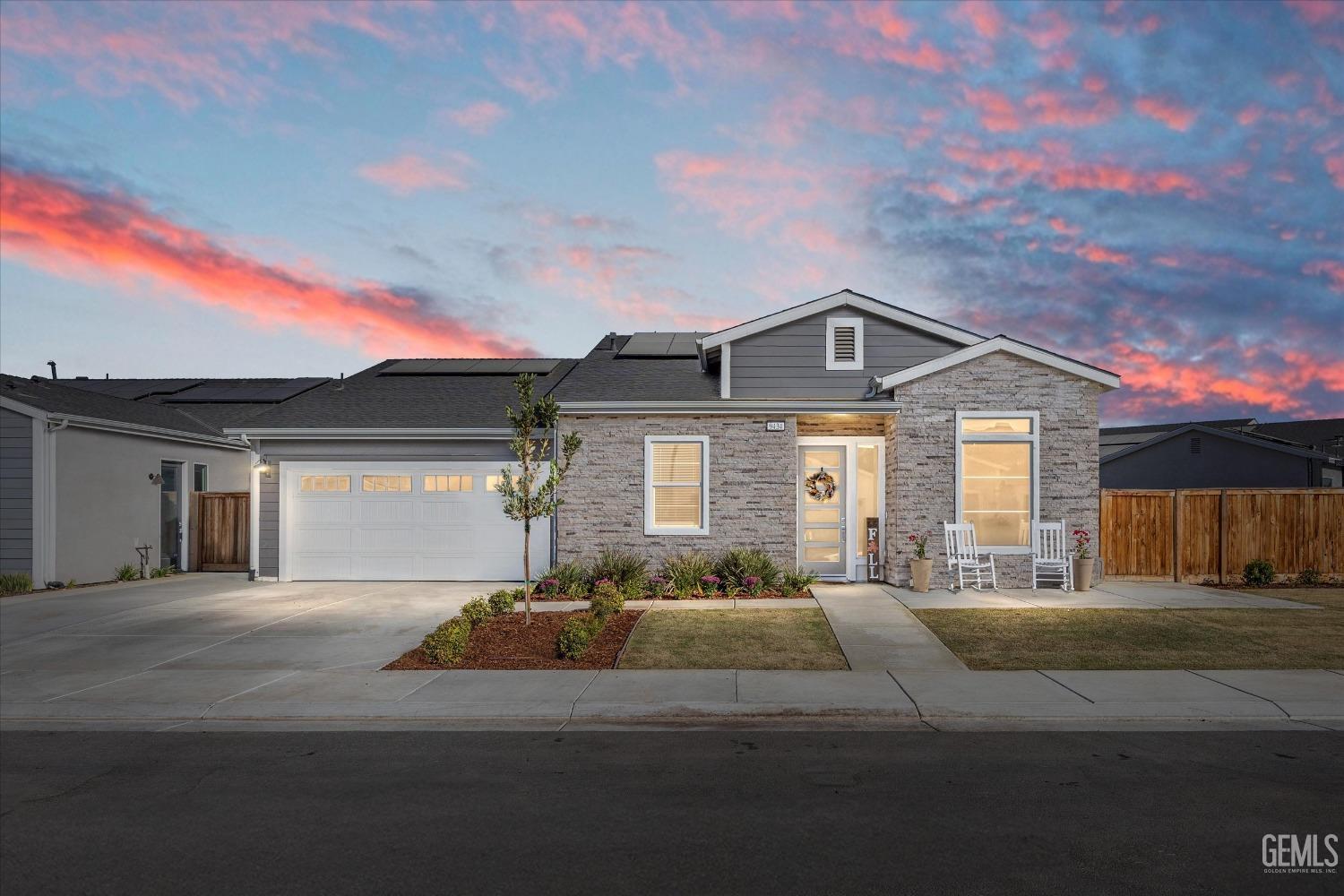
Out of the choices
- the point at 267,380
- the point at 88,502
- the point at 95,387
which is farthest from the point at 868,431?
the point at 95,387

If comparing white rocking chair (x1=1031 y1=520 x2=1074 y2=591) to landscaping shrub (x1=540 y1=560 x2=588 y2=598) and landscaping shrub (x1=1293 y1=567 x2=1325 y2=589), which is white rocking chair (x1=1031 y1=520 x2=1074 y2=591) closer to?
landscaping shrub (x1=1293 y1=567 x2=1325 y2=589)

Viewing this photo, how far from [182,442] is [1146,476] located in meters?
33.0

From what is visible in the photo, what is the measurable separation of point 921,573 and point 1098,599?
282cm

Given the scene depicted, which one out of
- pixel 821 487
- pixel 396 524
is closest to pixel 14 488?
pixel 396 524

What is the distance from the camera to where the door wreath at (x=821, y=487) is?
16.2 meters

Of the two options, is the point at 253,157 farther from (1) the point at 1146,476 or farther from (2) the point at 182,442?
(1) the point at 1146,476

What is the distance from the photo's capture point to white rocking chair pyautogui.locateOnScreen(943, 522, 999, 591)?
14930 millimetres

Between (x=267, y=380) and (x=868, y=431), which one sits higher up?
(x=267, y=380)

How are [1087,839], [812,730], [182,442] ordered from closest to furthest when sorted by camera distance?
[1087,839], [812,730], [182,442]

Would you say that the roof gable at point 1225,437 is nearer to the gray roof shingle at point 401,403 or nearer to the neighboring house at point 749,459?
the neighboring house at point 749,459

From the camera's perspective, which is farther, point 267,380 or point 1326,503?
point 267,380

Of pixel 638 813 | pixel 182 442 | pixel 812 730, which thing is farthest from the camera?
pixel 182 442

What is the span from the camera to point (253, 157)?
15977 millimetres

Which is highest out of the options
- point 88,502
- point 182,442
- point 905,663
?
point 182,442
